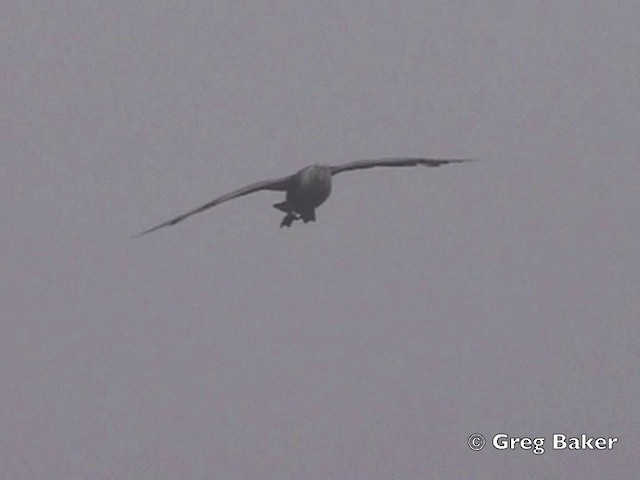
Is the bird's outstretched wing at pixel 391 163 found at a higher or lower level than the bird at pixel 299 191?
higher

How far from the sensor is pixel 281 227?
53156 millimetres

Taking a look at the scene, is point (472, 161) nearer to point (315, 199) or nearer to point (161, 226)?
point (315, 199)

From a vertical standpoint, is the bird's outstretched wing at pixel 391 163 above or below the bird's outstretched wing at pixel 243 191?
above

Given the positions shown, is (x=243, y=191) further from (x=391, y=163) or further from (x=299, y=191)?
(x=391, y=163)

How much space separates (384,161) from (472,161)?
351 centimetres

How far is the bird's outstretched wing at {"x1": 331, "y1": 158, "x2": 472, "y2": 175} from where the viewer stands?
5425 cm

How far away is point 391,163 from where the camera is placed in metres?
57.8

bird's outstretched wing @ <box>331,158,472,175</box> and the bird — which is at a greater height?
bird's outstretched wing @ <box>331,158,472,175</box>

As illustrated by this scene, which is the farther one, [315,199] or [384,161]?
[384,161]

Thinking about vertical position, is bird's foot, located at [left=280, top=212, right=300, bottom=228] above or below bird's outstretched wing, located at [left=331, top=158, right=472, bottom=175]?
below

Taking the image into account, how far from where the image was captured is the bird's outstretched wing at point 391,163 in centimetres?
5425

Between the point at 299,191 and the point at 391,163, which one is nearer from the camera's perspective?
the point at 299,191

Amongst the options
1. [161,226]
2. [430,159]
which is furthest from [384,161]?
[161,226]

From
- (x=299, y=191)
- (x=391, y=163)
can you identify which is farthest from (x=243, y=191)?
(x=391, y=163)
